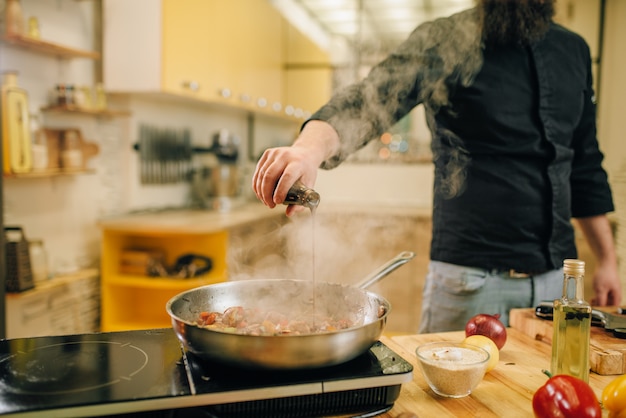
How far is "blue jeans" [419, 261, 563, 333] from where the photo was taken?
1.64 metres

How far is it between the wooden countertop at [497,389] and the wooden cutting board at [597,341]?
0.03 metres

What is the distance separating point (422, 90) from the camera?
1.56 metres

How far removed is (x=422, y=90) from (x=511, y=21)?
35cm

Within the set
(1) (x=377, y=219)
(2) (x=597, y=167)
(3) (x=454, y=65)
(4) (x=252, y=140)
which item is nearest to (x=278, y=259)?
(3) (x=454, y=65)

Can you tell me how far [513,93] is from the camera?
1646 millimetres

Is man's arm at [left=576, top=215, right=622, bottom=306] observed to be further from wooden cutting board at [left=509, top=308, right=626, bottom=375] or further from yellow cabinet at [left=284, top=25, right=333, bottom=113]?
yellow cabinet at [left=284, top=25, right=333, bottom=113]

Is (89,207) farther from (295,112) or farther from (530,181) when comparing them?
(295,112)

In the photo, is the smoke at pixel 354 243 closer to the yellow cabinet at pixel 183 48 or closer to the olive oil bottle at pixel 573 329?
the yellow cabinet at pixel 183 48

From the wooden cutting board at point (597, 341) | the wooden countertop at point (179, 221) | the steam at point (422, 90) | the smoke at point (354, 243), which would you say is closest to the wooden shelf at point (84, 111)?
the wooden countertop at point (179, 221)

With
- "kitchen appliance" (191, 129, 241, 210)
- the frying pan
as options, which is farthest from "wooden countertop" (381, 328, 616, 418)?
"kitchen appliance" (191, 129, 241, 210)

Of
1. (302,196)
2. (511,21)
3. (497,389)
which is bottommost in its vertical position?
(497,389)

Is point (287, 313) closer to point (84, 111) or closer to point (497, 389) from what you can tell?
point (497, 389)

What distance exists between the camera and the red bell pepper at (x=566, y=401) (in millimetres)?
802

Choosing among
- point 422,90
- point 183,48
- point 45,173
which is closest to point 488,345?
point 422,90
